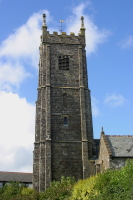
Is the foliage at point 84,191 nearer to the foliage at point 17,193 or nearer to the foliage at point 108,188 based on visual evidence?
the foliage at point 108,188

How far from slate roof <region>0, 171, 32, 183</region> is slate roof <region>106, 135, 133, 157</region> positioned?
24.2m

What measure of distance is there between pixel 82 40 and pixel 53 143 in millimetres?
14541

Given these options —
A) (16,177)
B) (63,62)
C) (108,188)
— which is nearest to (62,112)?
(63,62)

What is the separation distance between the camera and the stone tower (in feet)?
110

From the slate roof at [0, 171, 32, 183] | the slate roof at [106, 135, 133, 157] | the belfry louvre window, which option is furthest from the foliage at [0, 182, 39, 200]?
the slate roof at [0, 171, 32, 183]

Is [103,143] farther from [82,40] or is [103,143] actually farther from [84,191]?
[82,40]

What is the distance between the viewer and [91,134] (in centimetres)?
3550

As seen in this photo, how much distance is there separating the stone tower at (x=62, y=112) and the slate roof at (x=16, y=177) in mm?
19587

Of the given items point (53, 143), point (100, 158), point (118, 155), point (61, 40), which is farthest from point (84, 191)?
point (61, 40)

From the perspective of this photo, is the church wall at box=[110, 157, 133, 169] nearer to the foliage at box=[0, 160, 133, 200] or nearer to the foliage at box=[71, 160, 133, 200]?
the foliage at box=[0, 160, 133, 200]

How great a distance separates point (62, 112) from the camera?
119 feet

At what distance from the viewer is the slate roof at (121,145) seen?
2996 centimetres

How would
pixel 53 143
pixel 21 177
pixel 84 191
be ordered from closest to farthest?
1. pixel 84 191
2. pixel 53 143
3. pixel 21 177

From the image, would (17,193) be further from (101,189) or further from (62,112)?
(101,189)
